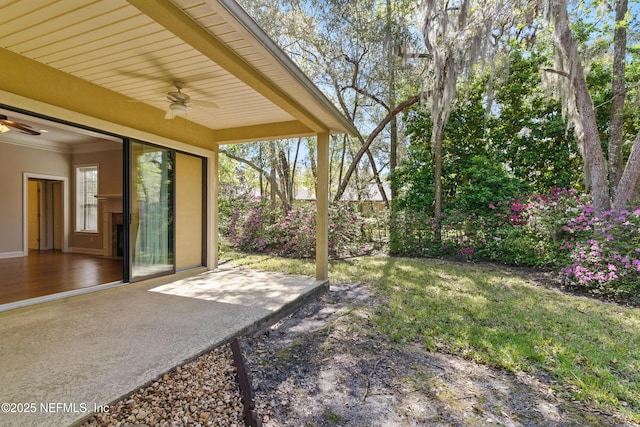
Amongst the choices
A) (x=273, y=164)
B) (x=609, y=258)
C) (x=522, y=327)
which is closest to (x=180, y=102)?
(x=522, y=327)

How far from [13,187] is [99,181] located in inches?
60.6

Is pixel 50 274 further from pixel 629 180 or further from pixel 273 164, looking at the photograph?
pixel 629 180

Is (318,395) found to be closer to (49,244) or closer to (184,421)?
(184,421)

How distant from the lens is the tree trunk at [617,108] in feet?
20.2

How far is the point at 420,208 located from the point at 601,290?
4.02 m

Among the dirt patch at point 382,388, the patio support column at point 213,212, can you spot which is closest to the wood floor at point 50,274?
the patio support column at point 213,212

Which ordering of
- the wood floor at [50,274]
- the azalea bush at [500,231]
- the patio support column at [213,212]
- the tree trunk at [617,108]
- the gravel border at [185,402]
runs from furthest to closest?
the tree trunk at [617,108] → the azalea bush at [500,231] → the patio support column at [213,212] → the wood floor at [50,274] → the gravel border at [185,402]

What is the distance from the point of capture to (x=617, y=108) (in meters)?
6.35

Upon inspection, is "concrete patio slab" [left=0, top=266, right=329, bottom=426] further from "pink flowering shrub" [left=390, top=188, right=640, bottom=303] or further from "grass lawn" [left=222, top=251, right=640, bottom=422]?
"pink flowering shrub" [left=390, top=188, right=640, bottom=303]

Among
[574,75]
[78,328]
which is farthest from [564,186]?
[78,328]

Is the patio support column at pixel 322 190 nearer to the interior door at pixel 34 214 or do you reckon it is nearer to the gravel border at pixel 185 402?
the gravel border at pixel 185 402

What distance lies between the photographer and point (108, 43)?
8.44 feet

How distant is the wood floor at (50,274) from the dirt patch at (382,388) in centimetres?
291

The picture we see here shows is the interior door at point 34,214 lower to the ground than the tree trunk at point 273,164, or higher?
lower
